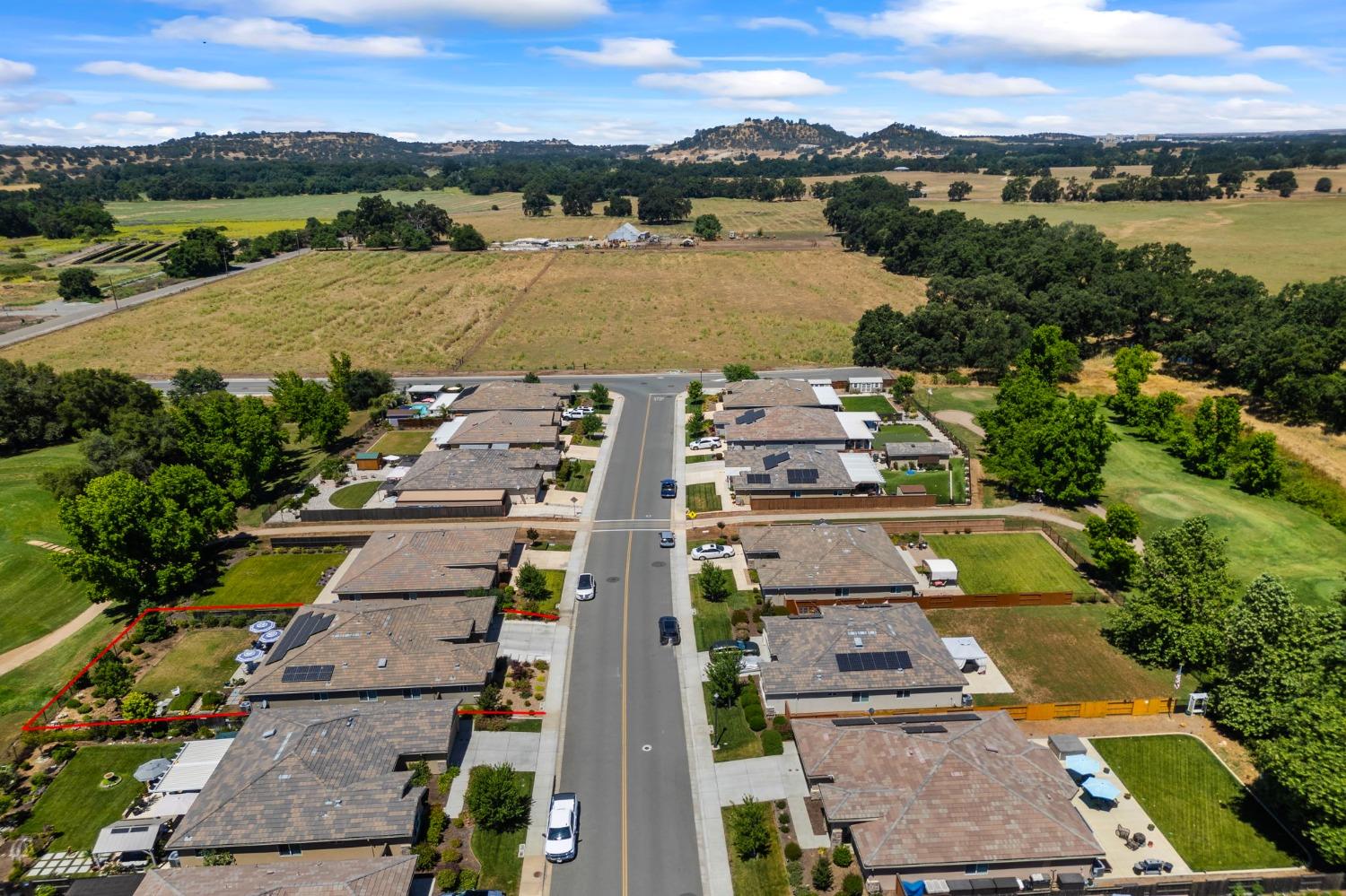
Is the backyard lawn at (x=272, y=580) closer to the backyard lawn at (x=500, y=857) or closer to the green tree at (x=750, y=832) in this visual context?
the backyard lawn at (x=500, y=857)

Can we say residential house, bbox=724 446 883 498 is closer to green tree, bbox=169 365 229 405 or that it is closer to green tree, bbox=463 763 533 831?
green tree, bbox=463 763 533 831

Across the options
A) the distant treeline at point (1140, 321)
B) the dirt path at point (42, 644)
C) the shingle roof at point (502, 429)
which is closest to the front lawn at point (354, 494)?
the shingle roof at point (502, 429)

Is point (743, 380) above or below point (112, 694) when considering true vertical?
above

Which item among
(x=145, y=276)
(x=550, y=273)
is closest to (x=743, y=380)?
(x=550, y=273)

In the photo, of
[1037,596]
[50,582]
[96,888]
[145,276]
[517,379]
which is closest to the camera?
[96,888]

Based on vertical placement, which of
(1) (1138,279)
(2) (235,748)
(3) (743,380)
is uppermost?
(1) (1138,279)

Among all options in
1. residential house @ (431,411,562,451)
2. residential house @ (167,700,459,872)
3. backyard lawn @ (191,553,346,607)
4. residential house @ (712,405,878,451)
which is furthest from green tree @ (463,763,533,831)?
residential house @ (712,405,878,451)

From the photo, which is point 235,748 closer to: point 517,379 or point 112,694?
point 112,694

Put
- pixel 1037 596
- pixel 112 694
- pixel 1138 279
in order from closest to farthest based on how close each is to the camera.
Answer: pixel 112 694 < pixel 1037 596 < pixel 1138 279
